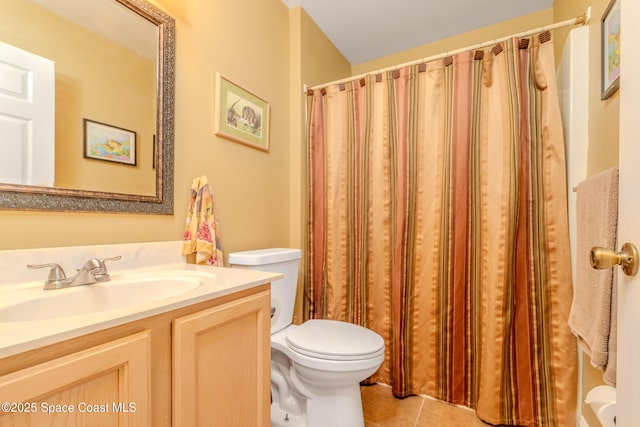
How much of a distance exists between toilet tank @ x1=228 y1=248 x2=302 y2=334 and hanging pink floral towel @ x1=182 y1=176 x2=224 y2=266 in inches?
4.6

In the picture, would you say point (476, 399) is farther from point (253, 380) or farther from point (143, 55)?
point (143, 55)

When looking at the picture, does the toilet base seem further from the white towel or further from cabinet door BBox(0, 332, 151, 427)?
the white towel

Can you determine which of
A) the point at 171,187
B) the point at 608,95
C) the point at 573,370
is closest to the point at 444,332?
the point at 573,370

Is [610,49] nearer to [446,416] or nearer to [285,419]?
[446,416]

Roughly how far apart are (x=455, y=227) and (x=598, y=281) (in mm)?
715

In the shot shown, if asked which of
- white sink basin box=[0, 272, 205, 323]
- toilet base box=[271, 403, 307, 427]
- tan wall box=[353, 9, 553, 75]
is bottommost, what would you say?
toilet base box=[271, 403, 307, 427]

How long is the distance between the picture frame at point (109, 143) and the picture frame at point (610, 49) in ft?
5.37

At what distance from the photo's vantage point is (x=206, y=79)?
1277 millimetres

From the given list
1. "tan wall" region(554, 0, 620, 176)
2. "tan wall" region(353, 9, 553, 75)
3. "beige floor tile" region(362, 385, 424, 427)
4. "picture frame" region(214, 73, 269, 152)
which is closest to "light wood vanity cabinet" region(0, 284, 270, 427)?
"beige floor tile" region(362, 385, 424, 427)

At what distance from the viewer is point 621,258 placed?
47 cm

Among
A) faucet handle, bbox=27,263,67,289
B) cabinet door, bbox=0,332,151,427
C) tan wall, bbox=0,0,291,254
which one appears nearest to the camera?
cabinet door, bbox=0,332,151,427

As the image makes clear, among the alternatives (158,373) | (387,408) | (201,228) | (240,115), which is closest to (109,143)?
(201,228)

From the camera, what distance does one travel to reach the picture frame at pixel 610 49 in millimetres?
901

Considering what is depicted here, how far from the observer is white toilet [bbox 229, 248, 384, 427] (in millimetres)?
1104
